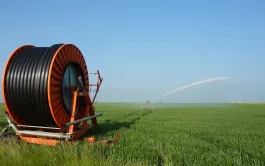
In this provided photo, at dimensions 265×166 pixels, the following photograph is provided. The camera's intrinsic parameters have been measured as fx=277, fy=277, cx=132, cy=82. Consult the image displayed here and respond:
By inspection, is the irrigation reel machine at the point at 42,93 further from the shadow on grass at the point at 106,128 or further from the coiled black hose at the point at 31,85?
the shadow on grass at the point at 106,128

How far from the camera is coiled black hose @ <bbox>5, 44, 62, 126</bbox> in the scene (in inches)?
347

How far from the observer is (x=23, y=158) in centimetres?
609

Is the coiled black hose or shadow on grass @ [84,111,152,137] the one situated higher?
the coiled black hose

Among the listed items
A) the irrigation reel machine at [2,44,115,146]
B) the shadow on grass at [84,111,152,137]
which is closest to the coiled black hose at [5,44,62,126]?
the irrigation reel machine at [2,44,115,146]

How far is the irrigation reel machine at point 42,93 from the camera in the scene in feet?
28.7

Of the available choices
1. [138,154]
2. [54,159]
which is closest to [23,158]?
[54,159]

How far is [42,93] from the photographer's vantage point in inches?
344

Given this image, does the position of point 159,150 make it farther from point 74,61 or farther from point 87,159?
point 74,61

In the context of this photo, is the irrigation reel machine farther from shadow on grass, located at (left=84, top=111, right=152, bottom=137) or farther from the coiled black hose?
shadow on grass, located at (left=84, top=111, right=152, bottom=137)

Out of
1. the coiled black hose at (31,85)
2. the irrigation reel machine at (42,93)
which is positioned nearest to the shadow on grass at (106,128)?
the irrigation reel machine at (42,93)

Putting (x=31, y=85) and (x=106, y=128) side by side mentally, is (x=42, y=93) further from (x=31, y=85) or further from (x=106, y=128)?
(x=106, y=128)

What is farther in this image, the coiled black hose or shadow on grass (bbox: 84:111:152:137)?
shadow on grass (bbox: 84:111:152:137)

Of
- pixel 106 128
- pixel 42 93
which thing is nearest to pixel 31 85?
pixel 42 93

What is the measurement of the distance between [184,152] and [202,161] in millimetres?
967
